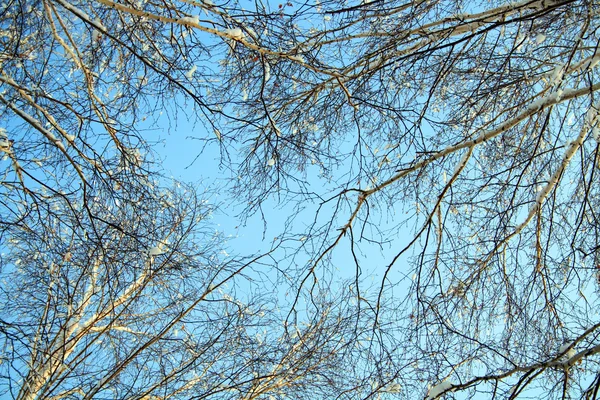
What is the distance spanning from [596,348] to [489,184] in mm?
1289

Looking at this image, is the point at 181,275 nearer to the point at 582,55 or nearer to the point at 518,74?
the point at 518,74

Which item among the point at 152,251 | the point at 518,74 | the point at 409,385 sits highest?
the point at 518,74

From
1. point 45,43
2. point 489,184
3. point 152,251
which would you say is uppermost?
point 45,43

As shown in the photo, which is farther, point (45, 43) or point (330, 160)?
point (330, 160)

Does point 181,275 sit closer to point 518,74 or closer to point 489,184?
point 489,184

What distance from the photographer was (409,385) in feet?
10.3

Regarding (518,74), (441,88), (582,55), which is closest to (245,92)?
(441,88)

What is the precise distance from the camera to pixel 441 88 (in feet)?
13.0

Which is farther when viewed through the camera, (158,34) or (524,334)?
(158,34)

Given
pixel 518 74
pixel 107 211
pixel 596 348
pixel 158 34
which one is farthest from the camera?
pixel 518 74

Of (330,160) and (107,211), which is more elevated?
(330,160)

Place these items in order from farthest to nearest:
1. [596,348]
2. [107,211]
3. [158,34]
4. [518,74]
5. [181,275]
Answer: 1. [181,275]
2. [518,74]
3. [158,34]
4. [107,211]
5. [596,348]

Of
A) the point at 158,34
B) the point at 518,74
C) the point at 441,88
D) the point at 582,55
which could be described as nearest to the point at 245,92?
the point at 158,34

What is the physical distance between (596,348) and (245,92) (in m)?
2.78
